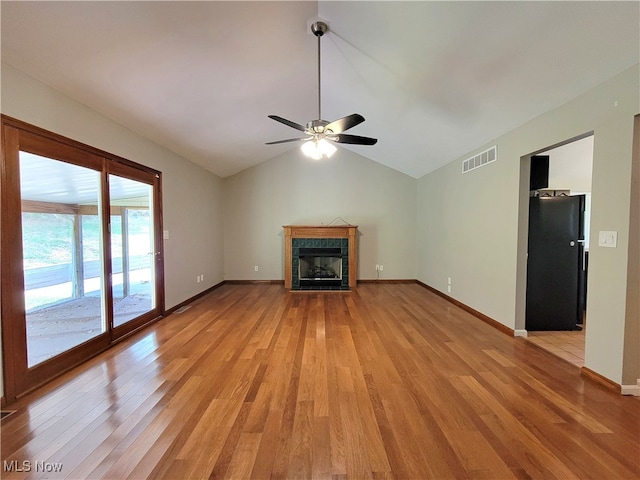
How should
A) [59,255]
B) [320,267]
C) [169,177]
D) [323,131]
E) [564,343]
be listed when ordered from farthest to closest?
[320,267] < [169,177] < [564,343] < [323,131] < [59,255]

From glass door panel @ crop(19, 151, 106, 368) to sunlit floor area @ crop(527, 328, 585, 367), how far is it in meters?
4.66

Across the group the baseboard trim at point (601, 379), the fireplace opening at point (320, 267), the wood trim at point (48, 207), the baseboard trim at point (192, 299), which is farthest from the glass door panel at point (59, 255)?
the baseboard trim at point (601, 379)

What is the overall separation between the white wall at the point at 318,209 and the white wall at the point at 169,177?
0.43 meters

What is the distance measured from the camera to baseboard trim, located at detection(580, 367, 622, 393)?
2.04 m

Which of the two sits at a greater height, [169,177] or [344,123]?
[344,123]

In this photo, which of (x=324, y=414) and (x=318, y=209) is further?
(x=318, y=209)

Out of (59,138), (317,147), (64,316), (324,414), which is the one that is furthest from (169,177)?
(324,414)

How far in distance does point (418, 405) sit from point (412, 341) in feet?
3.82

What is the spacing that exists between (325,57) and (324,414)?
328cm

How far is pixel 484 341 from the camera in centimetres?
300

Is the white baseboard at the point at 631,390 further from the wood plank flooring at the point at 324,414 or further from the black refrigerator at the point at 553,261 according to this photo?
the black refrigerator at the point at 553,261

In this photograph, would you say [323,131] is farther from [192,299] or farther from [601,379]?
[192,299]

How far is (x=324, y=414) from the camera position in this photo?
71.1 inches

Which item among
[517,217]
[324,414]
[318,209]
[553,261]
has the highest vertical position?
[318,209]
